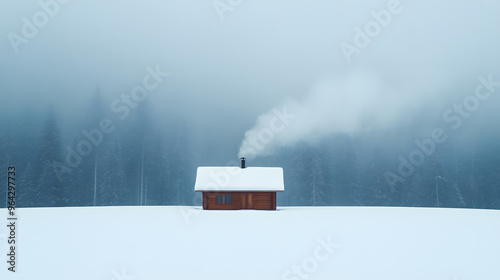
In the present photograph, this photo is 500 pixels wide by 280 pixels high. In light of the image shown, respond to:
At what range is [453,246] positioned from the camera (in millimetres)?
18062

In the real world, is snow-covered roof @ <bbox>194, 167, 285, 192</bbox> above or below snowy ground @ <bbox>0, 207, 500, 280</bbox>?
above

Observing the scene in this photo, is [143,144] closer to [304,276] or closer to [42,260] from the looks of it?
[42,260]

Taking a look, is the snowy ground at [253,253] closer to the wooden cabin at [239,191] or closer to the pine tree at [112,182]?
the wooden cabin at [239,191]

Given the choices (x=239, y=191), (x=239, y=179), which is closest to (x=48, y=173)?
(x=239, y=179)

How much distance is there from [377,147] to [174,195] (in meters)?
32.8

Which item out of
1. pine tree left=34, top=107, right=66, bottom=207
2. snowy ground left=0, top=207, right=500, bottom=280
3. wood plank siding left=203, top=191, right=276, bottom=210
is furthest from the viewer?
pine tree left=34, top=107, right=66, bottom=207

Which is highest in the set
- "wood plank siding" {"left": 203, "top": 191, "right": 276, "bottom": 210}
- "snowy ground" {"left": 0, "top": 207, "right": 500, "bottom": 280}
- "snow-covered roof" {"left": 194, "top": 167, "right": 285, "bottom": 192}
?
"snow-covered roof" {"left": 194, "top": 167, "right": 285, "bottom": 192}

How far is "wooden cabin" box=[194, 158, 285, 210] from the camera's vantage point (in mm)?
41531

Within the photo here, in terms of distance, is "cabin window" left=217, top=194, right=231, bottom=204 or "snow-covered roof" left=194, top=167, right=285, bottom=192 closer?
"snow-covered roof" left=194, top=167, right=285, bottom=192

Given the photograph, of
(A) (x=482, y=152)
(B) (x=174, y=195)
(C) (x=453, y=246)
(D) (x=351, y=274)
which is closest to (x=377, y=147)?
(A) (x=482, y=152)

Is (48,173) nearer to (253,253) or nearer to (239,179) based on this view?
(239,179)

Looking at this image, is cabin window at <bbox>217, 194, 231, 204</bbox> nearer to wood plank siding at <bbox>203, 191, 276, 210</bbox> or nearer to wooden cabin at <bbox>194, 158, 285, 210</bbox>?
wooden cabin at <bbox>194, 158, 285, 210</bbox>

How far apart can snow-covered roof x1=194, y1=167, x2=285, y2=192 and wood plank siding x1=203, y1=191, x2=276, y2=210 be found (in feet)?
2.51

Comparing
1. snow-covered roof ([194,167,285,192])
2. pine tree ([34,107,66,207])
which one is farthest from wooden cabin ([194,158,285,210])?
pine tree ([34,107,66,207])
